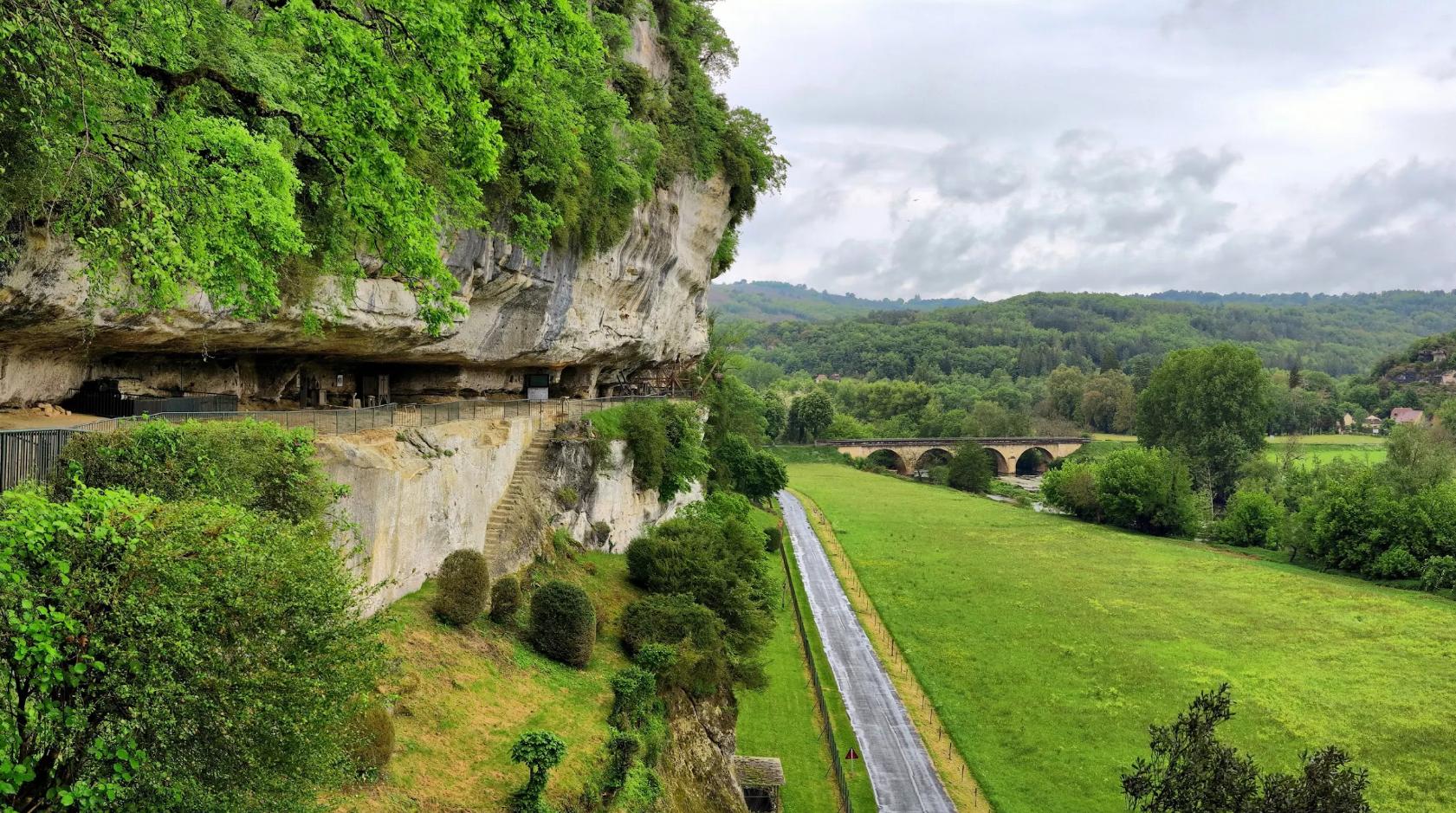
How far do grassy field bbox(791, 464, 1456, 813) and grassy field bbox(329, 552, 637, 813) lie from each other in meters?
13.8

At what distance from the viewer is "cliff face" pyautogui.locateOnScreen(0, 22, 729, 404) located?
1390cm

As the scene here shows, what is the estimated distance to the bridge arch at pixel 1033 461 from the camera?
115062mm

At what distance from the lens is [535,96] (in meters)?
20.0

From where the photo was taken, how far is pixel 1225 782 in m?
18.0

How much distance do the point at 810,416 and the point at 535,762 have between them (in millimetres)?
108780

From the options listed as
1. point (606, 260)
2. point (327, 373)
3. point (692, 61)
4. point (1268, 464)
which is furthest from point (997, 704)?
point (1268, 464)

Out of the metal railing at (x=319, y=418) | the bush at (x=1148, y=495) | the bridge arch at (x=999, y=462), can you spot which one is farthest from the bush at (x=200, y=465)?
the bridge arch at (x=999, y=462)

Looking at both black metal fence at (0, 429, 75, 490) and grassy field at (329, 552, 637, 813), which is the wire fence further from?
black metal fence at (0, 429, 75, 490)

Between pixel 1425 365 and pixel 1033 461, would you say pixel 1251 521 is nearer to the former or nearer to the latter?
pixel 1033 461

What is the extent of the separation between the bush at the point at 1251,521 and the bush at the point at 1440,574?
15845 mm

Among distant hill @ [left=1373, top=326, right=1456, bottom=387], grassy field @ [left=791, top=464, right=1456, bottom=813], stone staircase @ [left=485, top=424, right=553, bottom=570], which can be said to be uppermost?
distant hill @ [left=1373, top=326, right=1456, bottom=387]

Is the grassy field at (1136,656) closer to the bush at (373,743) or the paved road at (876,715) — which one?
the paved road at (876,715)

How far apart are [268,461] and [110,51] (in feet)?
19.1

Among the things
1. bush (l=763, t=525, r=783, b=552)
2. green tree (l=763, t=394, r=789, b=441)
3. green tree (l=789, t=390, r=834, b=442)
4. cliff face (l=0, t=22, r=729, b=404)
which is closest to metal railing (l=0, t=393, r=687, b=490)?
cliff face (l=0, t=22, r=729, b=404)
